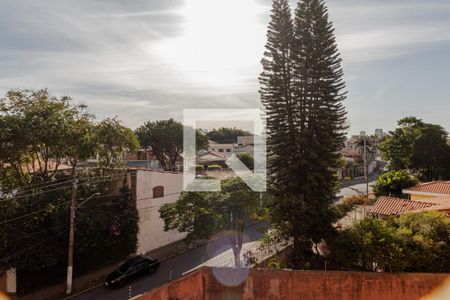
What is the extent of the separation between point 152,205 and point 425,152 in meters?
24.6

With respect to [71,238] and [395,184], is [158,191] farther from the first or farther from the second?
[395,184]

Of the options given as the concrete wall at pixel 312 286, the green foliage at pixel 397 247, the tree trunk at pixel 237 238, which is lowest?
the concrete wall at pixel 312 286

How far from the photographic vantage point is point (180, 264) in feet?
53.0

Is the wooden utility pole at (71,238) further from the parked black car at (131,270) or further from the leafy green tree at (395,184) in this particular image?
the leafy green tree at (395,184)

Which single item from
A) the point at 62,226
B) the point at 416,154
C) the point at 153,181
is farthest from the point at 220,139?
the point at 62,226

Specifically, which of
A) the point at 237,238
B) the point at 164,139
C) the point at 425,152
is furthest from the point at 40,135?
the point at 425,152

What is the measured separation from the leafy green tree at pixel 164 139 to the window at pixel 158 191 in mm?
17777

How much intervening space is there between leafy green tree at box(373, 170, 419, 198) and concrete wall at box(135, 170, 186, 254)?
1471 centimetres

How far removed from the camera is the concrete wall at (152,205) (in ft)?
57.0

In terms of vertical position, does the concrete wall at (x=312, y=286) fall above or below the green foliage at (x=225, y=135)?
below

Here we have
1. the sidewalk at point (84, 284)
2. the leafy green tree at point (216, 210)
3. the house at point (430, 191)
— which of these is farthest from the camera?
the house at point (430, 191)

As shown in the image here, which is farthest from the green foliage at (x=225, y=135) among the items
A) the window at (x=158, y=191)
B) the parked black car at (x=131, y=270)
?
the parked black car at (x=131, y=270)

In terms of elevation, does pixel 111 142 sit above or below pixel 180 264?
above

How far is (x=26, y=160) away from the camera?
49.8 ft
